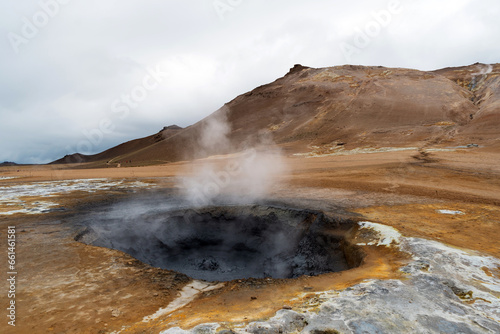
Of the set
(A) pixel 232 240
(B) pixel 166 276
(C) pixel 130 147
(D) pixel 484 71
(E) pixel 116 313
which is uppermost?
(D) pixel 484 71

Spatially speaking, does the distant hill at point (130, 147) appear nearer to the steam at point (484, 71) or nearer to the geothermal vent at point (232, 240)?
the steam at point (484, 71)

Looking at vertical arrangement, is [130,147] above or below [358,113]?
above

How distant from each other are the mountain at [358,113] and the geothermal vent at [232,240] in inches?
832

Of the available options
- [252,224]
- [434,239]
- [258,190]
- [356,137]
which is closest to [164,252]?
[252,224]

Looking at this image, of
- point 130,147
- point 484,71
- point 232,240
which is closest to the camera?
point 232,240

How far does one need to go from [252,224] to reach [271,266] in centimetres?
137

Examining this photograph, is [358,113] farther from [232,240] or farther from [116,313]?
[116,313]

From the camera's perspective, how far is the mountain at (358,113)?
28.1m

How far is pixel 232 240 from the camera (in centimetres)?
845

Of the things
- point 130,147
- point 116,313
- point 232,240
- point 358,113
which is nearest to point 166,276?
point 116,313

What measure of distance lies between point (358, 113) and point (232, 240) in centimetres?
3405

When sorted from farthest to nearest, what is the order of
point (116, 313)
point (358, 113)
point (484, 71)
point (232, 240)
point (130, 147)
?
point (130, 147)
point (484, 71)
point (358, 113)
point (232, 240)
point (116, 313)

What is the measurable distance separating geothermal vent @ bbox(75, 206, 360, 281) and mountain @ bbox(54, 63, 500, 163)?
832 inches

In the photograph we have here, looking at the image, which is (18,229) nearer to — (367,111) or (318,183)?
(318,183)
